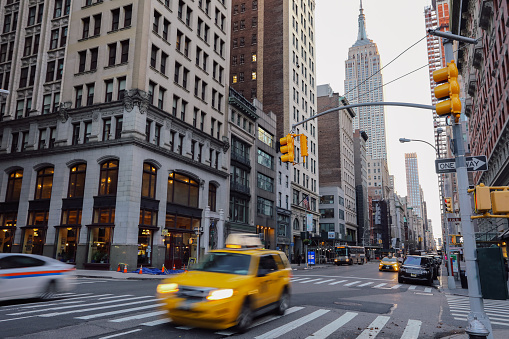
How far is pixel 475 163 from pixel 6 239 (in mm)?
40678

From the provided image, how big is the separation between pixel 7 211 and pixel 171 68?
21133 mm

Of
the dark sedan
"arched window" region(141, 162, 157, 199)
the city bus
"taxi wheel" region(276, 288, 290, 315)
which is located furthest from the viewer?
the city bus

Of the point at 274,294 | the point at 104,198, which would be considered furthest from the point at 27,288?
the point at 104,198

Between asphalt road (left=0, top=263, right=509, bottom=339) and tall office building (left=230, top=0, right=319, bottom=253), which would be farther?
tall office building (left=230, top=0, right=319, bottom=253)

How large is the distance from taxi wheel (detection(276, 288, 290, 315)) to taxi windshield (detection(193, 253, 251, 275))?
190 cm

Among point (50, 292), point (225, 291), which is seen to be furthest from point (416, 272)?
point (50, 292)

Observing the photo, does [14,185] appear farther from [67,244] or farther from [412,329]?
[412,329]

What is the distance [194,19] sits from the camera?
42.7 m

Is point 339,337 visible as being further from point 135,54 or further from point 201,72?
point 201,72

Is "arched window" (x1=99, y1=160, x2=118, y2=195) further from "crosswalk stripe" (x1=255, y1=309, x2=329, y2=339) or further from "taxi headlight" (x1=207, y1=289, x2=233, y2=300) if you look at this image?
"taxi headlight" (x1=207, y1=289, x2=233, y2=300)

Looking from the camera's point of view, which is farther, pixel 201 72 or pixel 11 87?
pixel 201 72

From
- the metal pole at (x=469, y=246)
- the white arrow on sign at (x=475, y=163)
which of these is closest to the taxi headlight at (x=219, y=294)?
the metal pole at (x=469, y=246)

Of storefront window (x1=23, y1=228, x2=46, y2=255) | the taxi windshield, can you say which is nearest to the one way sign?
the taxi windshield

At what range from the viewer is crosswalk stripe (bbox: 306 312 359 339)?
329 inches
